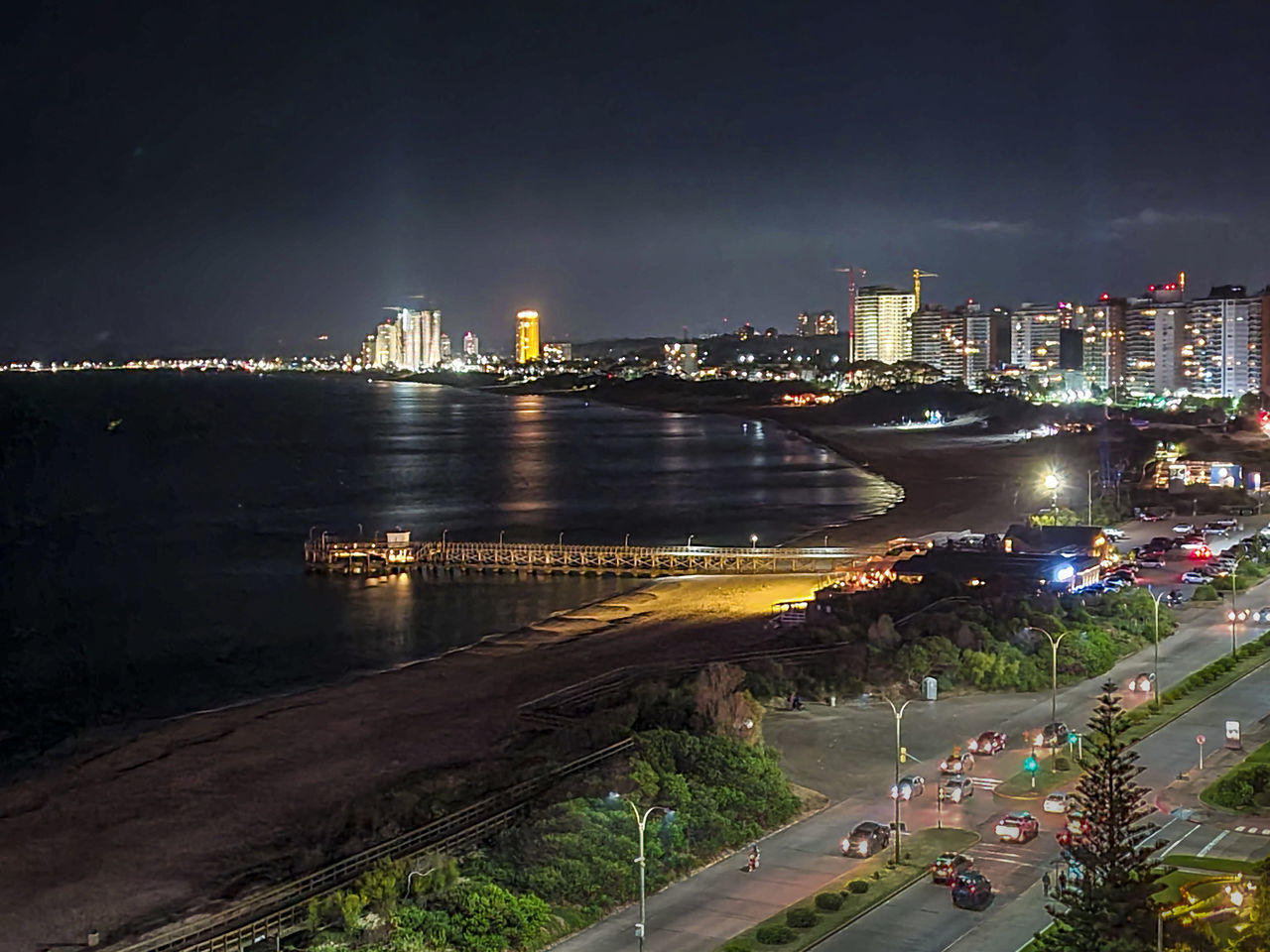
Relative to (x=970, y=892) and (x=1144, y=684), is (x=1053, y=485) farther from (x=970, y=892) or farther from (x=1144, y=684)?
(x=970, y=892)

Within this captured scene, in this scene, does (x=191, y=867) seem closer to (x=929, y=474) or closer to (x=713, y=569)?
(x=713, y=569)

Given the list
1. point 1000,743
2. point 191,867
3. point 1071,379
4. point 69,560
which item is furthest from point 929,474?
point 1071,379

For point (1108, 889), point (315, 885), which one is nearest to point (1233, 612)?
point (1108, 889)

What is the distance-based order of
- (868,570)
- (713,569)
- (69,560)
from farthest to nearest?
(69,560) → (713,569) → (868,570)

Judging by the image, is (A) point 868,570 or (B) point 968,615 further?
(A) point 868,570

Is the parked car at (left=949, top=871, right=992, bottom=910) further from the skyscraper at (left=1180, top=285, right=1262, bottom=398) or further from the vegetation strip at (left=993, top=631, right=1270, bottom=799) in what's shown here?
the skyscraper at (left=1180, top=285, right=1262, bottom=398)

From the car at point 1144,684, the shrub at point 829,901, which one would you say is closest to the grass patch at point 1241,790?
the car at point 1144,684

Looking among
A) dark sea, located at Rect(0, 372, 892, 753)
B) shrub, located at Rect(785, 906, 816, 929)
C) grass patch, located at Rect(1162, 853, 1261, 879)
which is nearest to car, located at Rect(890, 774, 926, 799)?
grass patch, located at Rect(1162, 853, 1261, 879)
